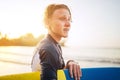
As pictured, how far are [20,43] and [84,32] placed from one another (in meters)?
0.84

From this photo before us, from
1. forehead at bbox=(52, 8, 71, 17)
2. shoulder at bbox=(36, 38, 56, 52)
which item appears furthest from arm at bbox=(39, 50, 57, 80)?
forehead at bbox=(52, 8, 71, 17)

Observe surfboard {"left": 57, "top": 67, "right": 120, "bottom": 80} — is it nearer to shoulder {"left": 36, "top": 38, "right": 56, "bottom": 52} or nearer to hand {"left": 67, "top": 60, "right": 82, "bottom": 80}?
hand {"left": 67, "top": 60, "right": 82, "bottom": 80}

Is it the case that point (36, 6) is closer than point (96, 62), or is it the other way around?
point (36, 6)

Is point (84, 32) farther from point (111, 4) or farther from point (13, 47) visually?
point (13, 47)

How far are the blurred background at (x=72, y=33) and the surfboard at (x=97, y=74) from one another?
0.25 ft

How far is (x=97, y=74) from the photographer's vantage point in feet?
9.98

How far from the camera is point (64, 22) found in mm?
2945

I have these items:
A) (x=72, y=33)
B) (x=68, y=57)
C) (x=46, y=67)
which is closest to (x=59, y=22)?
A: (x=72, y=33)

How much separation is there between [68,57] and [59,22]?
0.42m

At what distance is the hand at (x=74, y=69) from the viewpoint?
2.87 meters

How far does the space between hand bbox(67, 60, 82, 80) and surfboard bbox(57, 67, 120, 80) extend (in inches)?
1.7

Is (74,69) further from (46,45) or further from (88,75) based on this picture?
(46,45)

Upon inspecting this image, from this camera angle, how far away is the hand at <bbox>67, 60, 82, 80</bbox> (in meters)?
2.87

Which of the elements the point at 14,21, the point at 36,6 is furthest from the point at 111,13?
the point at 14,21
